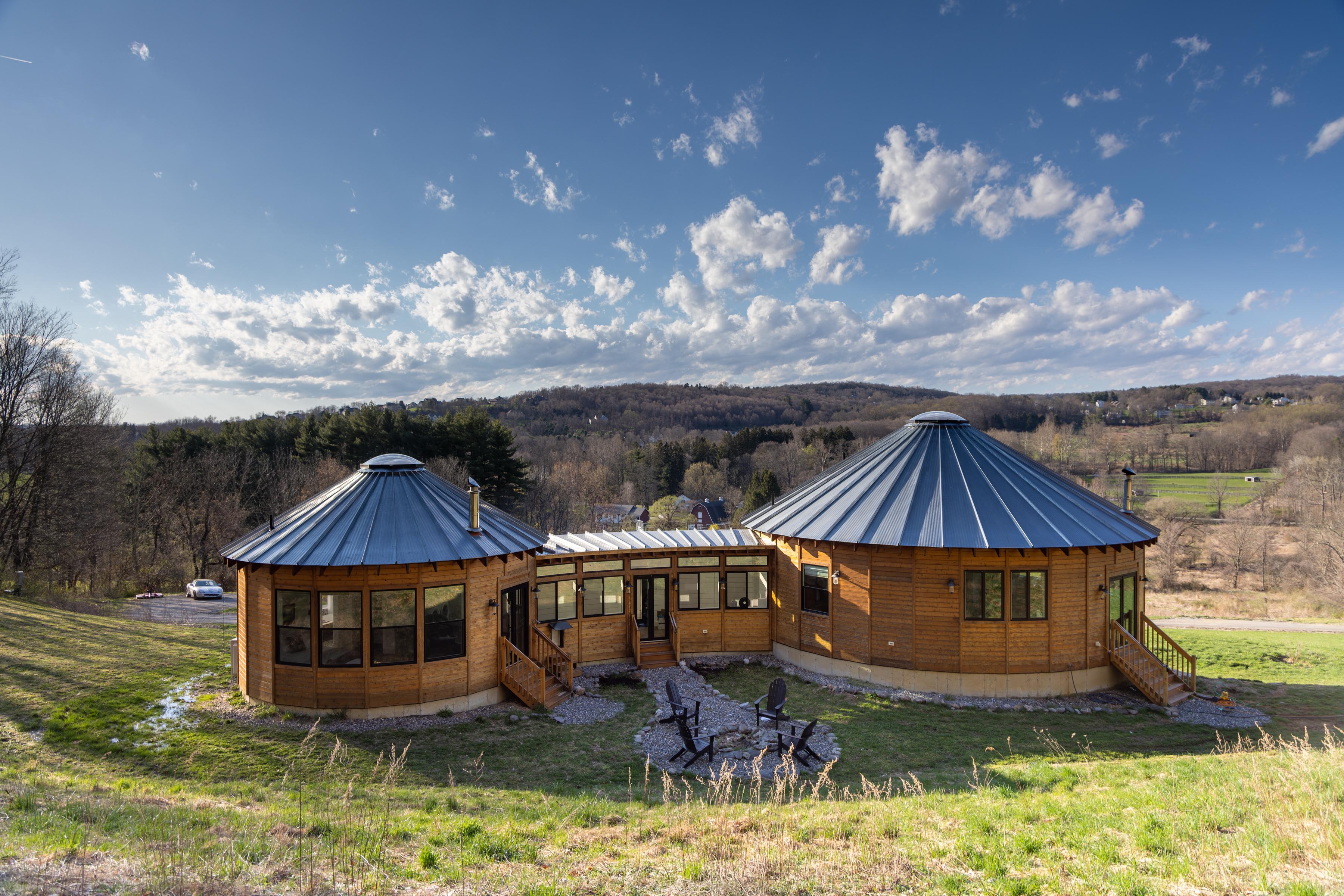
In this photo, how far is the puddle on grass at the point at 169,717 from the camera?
409 inches

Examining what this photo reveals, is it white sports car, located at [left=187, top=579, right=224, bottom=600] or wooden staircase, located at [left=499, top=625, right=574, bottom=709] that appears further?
white sports car, located at [left=187, top=579, right=224, bottom=600]

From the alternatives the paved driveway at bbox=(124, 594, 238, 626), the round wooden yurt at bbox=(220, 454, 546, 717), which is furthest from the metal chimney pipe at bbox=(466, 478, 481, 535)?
the paved driveway at bbox=(124, 594, 238, 626)

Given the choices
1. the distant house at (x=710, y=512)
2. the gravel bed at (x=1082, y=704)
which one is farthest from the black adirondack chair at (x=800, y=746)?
the distant house at (x=710, y=512)

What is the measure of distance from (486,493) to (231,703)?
31665 mm

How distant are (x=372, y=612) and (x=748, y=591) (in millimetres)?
9072

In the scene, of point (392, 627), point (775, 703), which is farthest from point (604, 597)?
point (775, 703)

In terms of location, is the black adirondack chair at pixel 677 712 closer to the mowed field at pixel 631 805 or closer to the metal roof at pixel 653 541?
the mowed field at pixel 631 805

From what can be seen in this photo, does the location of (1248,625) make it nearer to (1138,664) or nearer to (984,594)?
(1138,664)

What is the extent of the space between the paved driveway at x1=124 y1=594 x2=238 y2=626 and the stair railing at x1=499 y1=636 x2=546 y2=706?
13.5 metres

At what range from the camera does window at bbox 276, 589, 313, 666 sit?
12.1 metres

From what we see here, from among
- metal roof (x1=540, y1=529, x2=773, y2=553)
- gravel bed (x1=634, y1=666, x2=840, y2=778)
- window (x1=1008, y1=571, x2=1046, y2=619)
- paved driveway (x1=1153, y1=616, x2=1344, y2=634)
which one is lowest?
paved driveway (x1=1153, y1=616, x2=1344, y2=634)

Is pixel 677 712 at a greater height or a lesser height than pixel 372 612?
lesser

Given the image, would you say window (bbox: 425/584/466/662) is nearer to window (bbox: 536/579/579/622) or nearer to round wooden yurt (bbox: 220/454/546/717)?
round wooden yurt (bbox: 220/454/546/717)

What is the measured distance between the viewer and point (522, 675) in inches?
522
